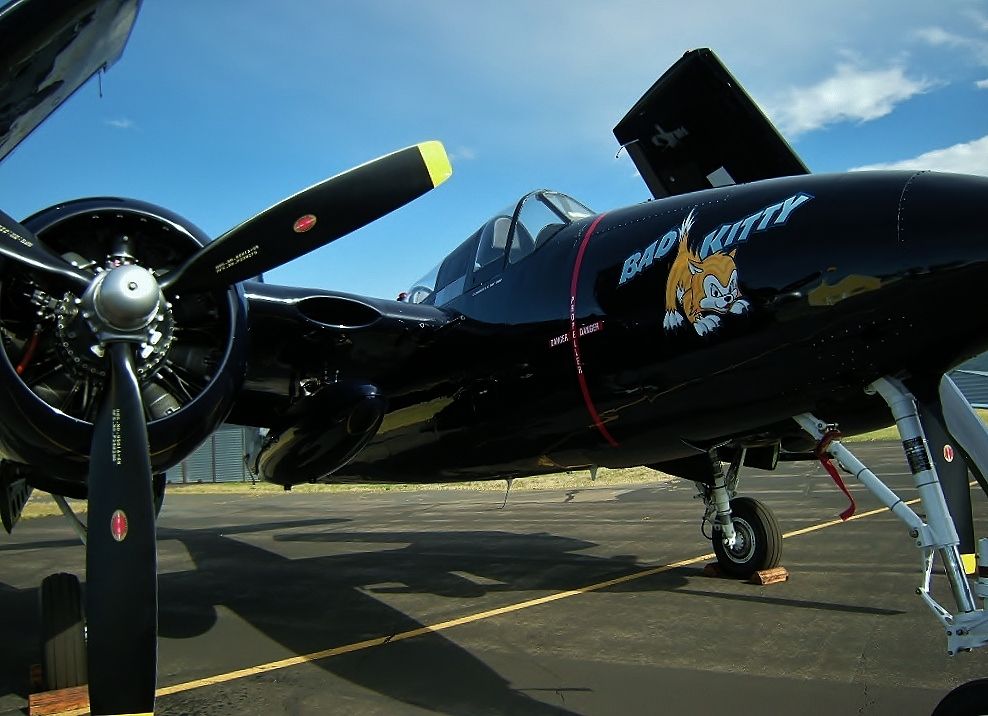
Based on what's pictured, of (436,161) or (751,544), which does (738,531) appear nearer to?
(751,544)

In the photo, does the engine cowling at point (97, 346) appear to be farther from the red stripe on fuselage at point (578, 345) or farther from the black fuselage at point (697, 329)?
the red stripe on fuselage at point (578, 345)

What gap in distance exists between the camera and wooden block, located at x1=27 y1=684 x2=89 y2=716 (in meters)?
5.45

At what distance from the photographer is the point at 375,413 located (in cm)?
691

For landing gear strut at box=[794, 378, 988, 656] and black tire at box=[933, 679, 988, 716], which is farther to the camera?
landing gear strut at box=[794, 378, 988, 656]

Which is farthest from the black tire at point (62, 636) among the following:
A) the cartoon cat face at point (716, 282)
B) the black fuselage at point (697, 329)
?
the cartoon cat face at point (716, 282)

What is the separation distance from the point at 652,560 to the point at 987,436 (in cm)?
679

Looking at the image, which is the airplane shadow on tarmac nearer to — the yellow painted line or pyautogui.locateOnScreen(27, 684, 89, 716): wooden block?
the yellow painted line

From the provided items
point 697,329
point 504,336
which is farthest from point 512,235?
point 697,329

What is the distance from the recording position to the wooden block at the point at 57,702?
5.45 meters

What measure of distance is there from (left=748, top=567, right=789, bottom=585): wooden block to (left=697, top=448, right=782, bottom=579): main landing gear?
4.7 inches

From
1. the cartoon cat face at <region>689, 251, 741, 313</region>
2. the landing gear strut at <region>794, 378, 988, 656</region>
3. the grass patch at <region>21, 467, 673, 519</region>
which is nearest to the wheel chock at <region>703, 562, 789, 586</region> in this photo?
the landing gear strut at <region>794, 378, 988, 656</region>

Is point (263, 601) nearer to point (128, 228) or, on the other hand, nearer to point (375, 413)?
point (375, 413)

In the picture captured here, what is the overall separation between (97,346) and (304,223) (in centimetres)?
169


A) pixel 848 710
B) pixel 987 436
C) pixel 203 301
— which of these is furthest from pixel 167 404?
pixel 987 436
